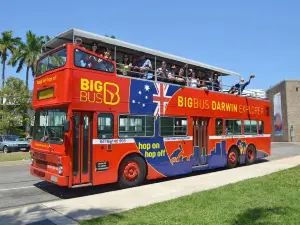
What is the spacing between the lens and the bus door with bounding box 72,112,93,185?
9.00 m

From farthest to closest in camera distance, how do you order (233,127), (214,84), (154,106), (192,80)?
1. (233,127)
2. (214,84)
3. (192,80)
4. (154,106)

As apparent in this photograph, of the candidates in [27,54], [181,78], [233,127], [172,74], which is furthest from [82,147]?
[27,54]

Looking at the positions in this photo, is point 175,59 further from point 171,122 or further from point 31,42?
point 31,42

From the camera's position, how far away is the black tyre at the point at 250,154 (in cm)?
1602

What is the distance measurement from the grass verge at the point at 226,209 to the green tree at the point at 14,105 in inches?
1341

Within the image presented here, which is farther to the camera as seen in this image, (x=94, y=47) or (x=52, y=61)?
(x=94, y=47)

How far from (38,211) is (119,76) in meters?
4.66

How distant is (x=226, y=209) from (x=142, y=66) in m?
6.16

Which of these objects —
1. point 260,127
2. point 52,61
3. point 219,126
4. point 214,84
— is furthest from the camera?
point 260,127

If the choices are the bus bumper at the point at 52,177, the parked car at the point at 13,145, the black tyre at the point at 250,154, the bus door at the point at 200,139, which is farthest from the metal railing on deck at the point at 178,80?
the parked car at the point at 13,145

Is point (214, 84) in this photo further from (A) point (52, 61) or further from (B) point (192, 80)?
(A) point (52, 61)

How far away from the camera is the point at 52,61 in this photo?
1001 cm

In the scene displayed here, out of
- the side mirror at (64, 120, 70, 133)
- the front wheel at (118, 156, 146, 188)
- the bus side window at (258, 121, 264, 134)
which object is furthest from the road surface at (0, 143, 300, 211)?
the bus side window at (258, 121, 264, 134)

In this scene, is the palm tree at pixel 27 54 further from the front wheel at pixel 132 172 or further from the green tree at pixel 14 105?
the front wheel at pixel 132 172
